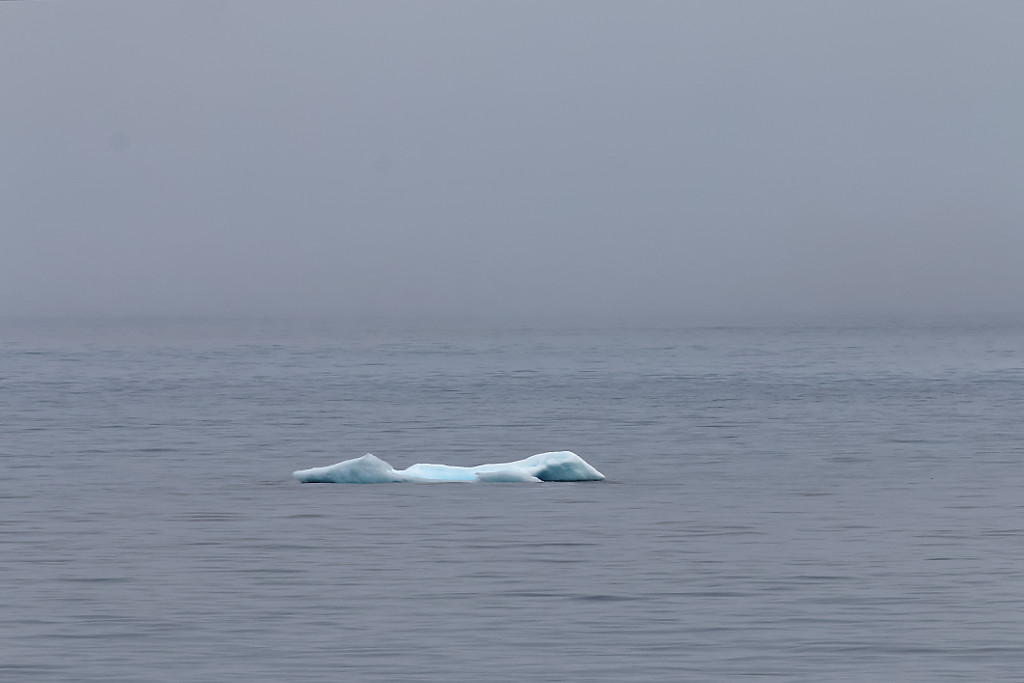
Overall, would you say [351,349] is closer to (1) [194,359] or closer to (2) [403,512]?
(1) [194,359]

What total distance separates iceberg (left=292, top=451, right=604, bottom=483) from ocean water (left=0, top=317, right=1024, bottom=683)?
0.72 ft

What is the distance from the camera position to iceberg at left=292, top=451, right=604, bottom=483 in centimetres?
2598

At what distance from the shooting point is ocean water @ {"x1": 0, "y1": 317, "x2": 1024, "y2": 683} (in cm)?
1305

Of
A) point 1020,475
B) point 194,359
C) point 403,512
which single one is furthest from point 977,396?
point 194,359

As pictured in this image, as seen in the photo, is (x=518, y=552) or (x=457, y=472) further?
(x=457, y=472)

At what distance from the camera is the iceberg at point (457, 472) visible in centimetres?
2598

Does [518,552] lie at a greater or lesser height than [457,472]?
lesser

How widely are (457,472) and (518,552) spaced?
7.66 meters

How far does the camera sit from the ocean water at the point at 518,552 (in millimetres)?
13055

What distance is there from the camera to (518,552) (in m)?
18.7

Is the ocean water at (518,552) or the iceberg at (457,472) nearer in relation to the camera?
the ocean water at (518,552)

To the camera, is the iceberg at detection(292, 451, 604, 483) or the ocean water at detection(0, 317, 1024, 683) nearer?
the ocean water at detection(0, 317, 1024, 683)

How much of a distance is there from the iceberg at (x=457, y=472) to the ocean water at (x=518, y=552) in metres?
0.22

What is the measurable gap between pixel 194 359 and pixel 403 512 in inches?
3638
